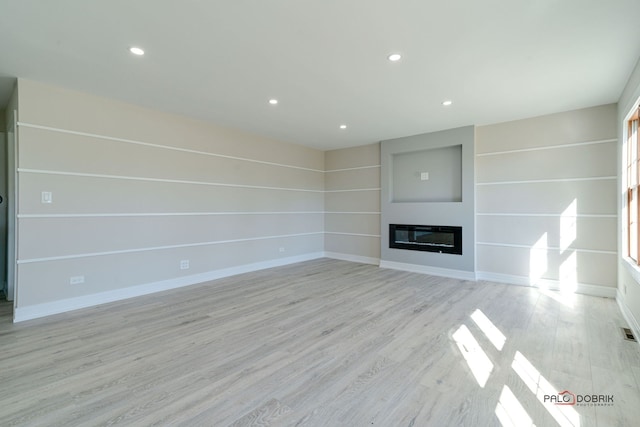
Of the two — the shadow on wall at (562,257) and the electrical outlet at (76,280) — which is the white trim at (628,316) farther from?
the electrical outlet at (76,280)

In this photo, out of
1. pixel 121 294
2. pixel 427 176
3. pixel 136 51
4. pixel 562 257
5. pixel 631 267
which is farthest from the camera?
pixel 427 176

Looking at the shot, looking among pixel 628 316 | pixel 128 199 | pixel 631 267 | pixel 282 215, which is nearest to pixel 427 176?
pixel 282 215

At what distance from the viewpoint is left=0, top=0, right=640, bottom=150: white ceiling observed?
215 cm

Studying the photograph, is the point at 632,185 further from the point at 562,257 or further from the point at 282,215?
the point at 282,215

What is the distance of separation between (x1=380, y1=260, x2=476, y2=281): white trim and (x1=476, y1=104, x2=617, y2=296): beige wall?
0.25 m

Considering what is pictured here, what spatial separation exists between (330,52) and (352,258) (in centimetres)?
493

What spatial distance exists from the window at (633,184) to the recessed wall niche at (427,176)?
2.22 meters

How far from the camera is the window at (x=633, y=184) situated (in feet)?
10.3

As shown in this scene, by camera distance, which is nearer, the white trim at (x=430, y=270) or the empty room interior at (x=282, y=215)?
the empty room interior at (x=282, y=215)

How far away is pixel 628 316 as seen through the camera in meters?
3.19

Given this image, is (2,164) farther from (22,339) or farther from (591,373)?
(591,373)
